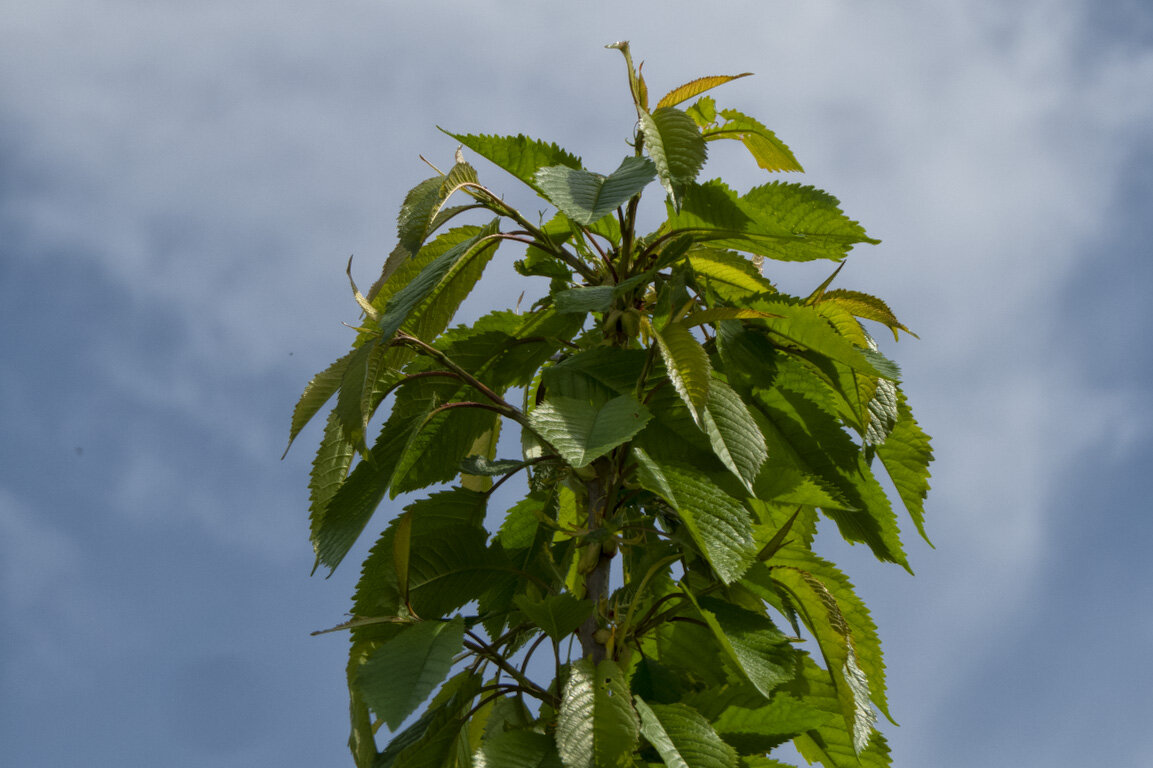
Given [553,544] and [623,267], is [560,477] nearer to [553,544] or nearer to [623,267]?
[553,544]

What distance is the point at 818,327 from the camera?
155 centimetres

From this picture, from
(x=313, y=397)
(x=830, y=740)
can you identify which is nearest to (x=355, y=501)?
(x=313, y=397)

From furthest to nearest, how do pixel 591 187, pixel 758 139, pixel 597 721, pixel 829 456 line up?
1. pixel 758 139
2. pixel 829 456
3. pixel 591 187
4. pixel 597 721

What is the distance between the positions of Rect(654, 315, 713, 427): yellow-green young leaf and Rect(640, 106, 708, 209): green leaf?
18 centimetres

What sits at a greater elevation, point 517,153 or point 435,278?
point 517,153

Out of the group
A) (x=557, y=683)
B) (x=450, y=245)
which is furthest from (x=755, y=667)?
(x=450, y=245)

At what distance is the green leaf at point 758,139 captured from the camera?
185cm

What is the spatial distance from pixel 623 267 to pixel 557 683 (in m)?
0.66

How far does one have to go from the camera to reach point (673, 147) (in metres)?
1.57

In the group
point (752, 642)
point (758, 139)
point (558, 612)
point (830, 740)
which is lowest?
point (830, 740)

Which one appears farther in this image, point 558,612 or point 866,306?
point 866,306

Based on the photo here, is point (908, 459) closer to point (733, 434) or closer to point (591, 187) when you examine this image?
point (733, 434)

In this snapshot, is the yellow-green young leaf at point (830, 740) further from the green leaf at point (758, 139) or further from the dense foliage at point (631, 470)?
the green leaf at point (758, 139)

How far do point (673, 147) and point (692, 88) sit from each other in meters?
0.31
